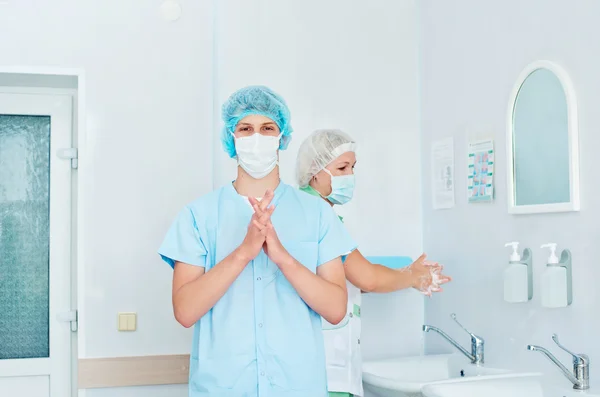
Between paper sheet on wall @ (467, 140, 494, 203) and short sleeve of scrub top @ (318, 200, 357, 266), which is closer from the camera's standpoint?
short sleeve of scrub top @ (318, 200, 357, 266)

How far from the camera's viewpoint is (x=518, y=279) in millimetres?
2338

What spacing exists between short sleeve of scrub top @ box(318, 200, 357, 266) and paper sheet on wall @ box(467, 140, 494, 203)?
0.90 m

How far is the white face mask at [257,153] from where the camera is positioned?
183cm

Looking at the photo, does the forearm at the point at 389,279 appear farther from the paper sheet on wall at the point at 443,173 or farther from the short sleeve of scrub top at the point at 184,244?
the short sleeve of scrub top at the point at 184,244

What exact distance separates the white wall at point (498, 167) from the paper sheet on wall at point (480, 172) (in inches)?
1.3

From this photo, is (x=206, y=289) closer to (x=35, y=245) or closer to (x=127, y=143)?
(x=127, y=143)

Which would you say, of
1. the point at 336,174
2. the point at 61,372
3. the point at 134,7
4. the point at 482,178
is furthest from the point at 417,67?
the point at 61,372

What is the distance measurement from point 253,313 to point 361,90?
1.52m

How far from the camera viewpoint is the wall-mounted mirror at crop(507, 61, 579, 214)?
2.20m

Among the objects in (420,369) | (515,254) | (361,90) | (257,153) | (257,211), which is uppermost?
(361,90)

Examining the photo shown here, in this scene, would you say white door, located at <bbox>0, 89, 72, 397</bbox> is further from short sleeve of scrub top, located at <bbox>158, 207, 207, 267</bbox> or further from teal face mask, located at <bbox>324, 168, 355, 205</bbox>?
short sleeve of scrub top, located at <bbox>158, 207, 207, 267</bbox>

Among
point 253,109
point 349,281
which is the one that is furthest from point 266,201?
point 349,281

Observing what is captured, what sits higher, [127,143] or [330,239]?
[127,143]

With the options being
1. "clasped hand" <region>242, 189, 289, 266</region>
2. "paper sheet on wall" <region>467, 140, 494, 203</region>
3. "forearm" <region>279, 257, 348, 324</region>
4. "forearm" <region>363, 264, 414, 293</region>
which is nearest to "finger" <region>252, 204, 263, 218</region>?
"clasped hand" <region>242, 189, 289, 266</region>
